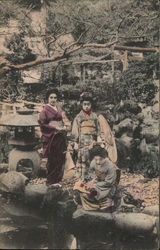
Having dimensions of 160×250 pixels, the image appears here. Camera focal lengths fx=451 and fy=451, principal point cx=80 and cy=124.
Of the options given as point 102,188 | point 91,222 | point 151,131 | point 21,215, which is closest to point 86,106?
point 151,131

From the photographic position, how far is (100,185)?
15.7 ft

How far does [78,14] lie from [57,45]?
413 mm

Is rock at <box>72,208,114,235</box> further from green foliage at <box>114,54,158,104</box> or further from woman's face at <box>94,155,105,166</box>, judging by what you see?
green foliage at <box>114,54,158,104</box>

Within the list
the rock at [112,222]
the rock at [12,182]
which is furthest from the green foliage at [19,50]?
the rock at [112,222]

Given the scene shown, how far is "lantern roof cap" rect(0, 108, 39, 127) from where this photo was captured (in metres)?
5.03

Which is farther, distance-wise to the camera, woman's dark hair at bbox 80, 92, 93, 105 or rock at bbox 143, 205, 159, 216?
woman's dark hair at bbox 80, 92, 93, 105

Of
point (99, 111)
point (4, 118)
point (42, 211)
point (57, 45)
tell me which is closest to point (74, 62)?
point (57, 45)

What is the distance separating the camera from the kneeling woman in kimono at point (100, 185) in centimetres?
477

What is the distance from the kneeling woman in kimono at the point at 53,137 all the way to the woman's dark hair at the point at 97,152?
1.04 feet

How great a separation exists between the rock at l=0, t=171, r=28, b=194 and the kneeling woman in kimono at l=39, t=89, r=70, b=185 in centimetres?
29

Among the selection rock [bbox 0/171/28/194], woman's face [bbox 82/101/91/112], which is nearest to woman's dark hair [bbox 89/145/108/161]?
woman's face [bbox 82/101/91/112]

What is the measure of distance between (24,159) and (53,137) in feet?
1.72

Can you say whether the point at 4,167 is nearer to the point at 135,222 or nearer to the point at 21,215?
the point at 21,215

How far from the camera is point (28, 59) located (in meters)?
5.05
